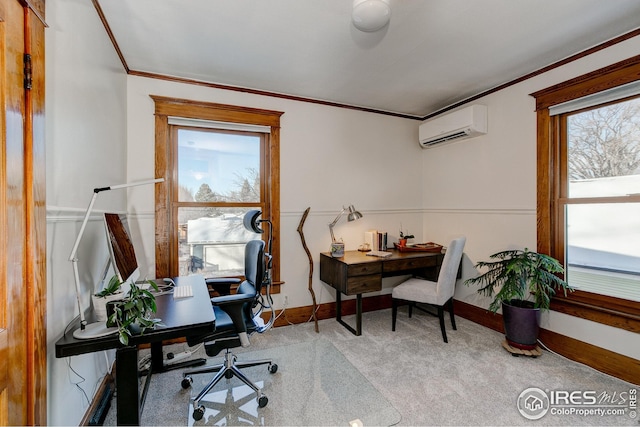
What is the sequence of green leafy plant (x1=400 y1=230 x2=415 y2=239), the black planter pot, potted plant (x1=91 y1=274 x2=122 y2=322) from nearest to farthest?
potted plant (x1=91 y1=274 x2=122 y2=322) < the black planter pot < green leafy plant (x1=400 y1=230 x2=415 y2=239)

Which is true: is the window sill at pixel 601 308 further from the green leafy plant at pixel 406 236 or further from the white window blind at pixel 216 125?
the white window blind at pixel 216 125

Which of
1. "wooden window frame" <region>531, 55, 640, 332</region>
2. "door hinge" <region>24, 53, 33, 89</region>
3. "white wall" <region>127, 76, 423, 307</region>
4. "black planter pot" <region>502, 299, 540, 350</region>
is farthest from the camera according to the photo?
"white wall" <region>127, 76, 423, 307</region>

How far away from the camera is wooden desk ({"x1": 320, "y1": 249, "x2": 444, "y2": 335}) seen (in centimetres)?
283

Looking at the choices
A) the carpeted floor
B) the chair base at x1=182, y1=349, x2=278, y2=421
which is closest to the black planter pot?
the carpeted floor

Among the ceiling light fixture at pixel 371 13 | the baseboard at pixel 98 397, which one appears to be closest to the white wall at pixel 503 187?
the ceiling light fixture at pixel 371 13

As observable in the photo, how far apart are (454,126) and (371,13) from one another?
6.47 ft

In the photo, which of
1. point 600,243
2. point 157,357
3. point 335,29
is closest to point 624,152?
point 600,243

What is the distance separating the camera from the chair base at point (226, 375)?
5.80ft

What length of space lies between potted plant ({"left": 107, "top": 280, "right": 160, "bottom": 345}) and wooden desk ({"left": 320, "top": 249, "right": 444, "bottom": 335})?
1.81 meters

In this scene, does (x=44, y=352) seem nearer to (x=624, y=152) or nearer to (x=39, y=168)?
(x=39, y=168)

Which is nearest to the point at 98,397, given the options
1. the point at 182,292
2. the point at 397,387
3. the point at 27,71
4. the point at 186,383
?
the point at 186,383

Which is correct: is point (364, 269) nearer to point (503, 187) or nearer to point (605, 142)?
point (503, 187)

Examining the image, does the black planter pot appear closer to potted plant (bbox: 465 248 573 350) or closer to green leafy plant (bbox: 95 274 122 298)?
potted plant (bbox: 465 248 573 350)

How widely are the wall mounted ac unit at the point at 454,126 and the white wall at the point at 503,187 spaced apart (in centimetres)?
10
